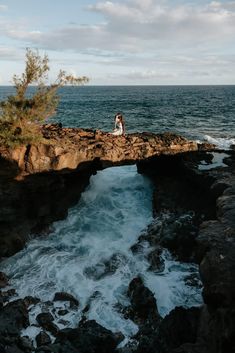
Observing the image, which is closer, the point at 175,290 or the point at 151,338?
the point at 151,338

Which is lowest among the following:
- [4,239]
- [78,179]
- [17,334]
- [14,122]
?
[17,334]

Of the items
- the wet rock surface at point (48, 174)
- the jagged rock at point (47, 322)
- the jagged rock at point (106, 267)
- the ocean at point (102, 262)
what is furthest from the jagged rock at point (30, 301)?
the wet rock surface at point (48, 174)

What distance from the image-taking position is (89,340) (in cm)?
1396

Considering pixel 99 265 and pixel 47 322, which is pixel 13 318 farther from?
pixel 99 265

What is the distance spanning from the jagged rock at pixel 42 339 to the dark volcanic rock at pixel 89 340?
397 mm

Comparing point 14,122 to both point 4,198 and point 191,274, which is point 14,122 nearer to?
point 4,198

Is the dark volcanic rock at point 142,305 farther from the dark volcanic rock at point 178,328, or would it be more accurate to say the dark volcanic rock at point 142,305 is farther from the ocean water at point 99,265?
the dark volcanic rock at point 178,328

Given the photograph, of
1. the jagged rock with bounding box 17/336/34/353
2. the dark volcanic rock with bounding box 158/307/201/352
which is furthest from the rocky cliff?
the dark volcanic rock with bounding box 158/307/201/352

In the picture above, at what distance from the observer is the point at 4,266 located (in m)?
19.3

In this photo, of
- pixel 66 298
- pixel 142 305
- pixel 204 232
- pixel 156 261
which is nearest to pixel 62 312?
pixel 66 298

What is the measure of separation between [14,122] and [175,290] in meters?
11.5

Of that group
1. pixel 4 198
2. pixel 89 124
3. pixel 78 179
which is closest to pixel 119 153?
pixel 78 179

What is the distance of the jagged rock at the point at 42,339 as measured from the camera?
14.2m

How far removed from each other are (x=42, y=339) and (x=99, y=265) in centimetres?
550
